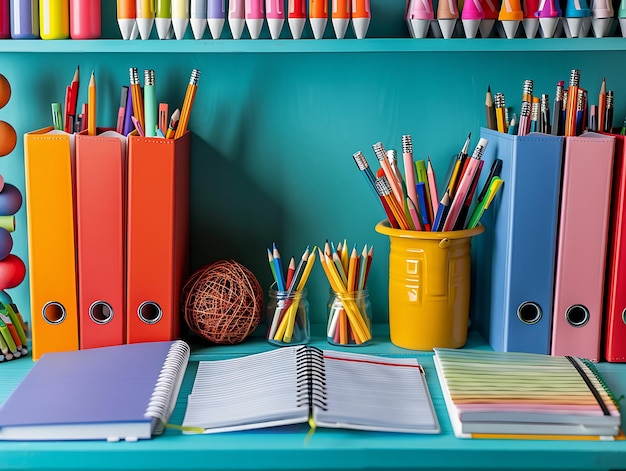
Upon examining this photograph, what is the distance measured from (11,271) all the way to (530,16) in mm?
731

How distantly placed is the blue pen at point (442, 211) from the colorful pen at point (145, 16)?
0.42 m

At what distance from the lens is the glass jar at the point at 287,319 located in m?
1.08

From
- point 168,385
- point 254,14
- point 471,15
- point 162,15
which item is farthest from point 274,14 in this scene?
point 168,385

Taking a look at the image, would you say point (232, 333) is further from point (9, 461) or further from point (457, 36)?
point (457, 36)

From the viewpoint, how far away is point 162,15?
1.02m

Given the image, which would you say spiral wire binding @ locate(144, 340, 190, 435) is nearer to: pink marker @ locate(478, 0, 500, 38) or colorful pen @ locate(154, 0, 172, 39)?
colorful pen @ locate(154, 0, 172, 39)

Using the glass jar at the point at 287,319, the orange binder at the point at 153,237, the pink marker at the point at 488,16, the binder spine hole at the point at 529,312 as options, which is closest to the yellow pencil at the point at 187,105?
the orange binder at the point at 153,237

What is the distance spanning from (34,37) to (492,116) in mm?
602

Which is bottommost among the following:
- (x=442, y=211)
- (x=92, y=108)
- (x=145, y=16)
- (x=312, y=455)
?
(x=312, y=455)

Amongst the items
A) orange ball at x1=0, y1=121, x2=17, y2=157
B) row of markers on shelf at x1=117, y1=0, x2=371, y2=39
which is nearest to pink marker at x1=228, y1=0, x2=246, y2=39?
row of markers on shelf at x1=117, y1=0, x2=371, y2=39

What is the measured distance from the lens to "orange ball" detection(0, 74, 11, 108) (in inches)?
42.3

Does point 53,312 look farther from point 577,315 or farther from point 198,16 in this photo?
point 577,315

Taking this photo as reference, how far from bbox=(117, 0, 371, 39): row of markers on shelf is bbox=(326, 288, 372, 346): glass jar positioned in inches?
13.0

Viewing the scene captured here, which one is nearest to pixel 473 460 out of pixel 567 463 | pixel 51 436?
pixel 567 463
